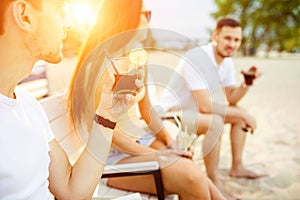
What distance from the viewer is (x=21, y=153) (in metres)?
1.03

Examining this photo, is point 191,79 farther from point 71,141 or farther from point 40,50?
point 40,50

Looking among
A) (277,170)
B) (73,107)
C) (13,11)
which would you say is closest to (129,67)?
(13,11)

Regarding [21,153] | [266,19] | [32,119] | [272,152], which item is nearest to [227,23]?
[272,152]

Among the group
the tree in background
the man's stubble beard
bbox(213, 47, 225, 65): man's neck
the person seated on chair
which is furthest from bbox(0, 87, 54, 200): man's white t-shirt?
the tree in background

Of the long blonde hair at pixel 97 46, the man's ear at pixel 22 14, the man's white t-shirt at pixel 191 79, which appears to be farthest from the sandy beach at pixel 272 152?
the man's ear at pixel 22 14

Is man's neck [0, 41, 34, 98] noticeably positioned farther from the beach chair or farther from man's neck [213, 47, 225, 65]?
man's neck [213, 47, 225, 65]

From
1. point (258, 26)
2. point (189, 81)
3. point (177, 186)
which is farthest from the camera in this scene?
point (258, 26)

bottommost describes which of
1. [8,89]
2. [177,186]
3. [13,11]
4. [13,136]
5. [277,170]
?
[277,170]

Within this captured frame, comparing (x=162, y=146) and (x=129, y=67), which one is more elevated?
(x=129, y=67)

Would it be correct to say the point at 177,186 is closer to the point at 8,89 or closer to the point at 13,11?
the point at 8,89

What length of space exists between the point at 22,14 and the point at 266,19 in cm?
3892

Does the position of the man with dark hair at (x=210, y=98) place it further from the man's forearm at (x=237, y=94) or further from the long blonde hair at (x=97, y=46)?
the long blonde hair at (x=97, y=46)

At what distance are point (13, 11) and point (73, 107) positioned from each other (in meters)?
1.12

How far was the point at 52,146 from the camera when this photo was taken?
1240 millimetres
